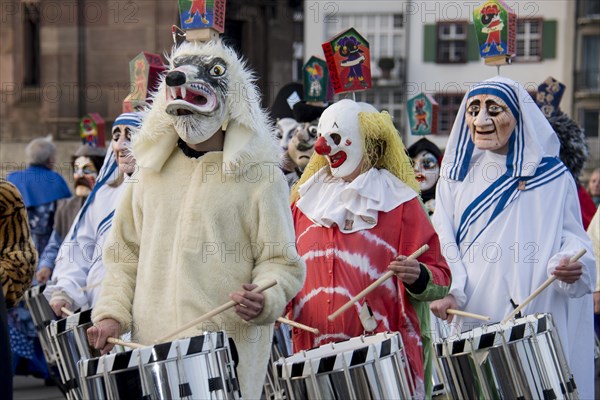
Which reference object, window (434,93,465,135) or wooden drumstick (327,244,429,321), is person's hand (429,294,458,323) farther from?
window (434,93,465,135)

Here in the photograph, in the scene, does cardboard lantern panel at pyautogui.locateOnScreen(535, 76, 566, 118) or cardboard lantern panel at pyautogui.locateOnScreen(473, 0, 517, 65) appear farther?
cardboard lantern panel at pyautogui.locateOnScreen(535, 76, 566, 118)

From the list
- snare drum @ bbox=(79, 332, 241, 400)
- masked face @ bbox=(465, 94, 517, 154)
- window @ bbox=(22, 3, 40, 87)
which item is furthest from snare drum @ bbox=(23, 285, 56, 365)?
window @ bbox=(22, 3, 40, 87)

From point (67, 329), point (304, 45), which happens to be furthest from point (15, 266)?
point (304, 45)

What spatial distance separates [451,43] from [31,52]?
2167 centimetres

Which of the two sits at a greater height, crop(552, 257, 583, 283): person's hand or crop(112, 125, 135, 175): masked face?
crop(112, 125, 135, 175): masked face

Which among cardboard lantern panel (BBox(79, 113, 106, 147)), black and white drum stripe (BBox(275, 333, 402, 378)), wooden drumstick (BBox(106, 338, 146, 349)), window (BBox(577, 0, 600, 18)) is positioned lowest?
black and white drum stripe (BBox(275, 333, 402, 378))

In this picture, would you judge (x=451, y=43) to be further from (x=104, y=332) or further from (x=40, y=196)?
(x=104, y=332)

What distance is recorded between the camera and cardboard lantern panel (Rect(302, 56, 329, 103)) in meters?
10.0

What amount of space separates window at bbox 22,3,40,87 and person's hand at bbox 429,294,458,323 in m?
16.3

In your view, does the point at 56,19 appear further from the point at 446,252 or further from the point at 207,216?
the point at 207,216

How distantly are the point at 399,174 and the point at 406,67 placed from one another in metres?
35.9

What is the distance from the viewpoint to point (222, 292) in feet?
17.5

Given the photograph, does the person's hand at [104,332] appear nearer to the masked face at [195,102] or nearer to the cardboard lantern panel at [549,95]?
the masked face at [195,102]

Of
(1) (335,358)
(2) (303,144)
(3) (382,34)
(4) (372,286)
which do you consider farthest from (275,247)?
(3) (382,34)
